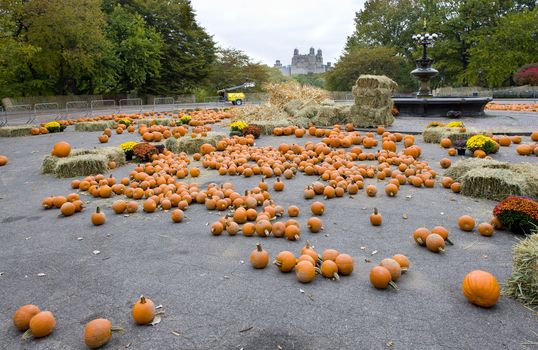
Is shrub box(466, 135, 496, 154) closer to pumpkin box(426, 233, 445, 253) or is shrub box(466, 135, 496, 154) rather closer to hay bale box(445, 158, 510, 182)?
hay bale box(445, 158, 510, 182)

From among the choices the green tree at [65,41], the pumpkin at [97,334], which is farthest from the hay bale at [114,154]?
the green tree at [65,41]

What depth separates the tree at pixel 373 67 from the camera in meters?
47.8

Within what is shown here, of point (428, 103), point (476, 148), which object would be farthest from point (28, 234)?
point (428, 103)

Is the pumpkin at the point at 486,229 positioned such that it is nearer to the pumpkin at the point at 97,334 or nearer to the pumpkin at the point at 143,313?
the pumpkin at the point at 143,313

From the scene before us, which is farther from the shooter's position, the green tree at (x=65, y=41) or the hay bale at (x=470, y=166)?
the green tree at (x=65, y=41)

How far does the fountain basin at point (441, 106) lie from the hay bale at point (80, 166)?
46.7 ft

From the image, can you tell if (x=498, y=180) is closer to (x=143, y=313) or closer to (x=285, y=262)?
(x=285, y=262)

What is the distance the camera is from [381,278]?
10.8 ft

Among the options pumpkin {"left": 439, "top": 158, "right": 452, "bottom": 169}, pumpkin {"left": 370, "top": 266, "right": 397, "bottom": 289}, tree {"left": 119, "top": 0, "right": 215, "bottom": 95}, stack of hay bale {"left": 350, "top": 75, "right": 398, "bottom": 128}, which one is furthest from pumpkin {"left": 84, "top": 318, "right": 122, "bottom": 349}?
tree {"left": 119, "top": 0, "right": 215, "bottom": 95}

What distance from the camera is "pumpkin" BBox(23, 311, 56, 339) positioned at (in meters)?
2.79

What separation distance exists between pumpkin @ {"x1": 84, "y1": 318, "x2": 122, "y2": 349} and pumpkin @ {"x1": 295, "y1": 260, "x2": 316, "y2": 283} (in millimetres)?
1640

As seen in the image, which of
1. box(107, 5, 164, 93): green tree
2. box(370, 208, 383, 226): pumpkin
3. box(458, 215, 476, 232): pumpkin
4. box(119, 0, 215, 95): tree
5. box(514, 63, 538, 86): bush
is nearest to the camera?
box(458, 215, 476, 232): pumpkin

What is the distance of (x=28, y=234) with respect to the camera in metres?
5.11

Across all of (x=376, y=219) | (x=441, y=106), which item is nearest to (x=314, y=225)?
(x=376, y=219)
